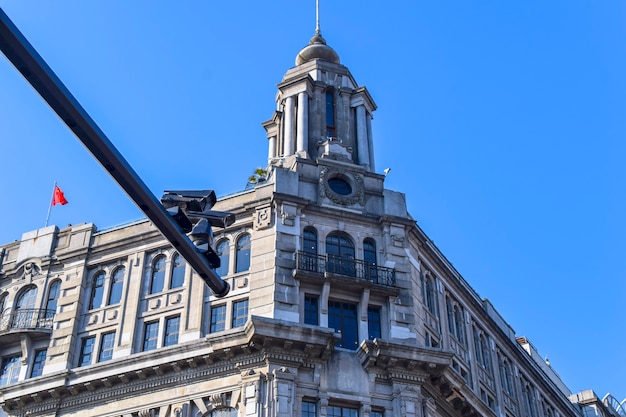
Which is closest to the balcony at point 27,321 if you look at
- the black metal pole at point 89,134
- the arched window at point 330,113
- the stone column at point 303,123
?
the stone column at point 303,123

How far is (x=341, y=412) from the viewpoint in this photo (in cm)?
3625

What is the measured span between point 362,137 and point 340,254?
875 cm

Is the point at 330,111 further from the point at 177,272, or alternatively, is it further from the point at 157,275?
the point at 157,275

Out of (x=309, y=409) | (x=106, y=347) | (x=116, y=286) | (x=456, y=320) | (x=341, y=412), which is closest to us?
(x=309, y=409)

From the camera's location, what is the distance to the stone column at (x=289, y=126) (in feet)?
151

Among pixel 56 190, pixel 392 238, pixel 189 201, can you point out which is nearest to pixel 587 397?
pixel 392 238

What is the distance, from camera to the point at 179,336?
39.3 metres

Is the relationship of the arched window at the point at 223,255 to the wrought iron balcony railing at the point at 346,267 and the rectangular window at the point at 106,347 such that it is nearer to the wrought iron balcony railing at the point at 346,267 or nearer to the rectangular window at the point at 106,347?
the wrought iron balcony railing at the point at 346,267

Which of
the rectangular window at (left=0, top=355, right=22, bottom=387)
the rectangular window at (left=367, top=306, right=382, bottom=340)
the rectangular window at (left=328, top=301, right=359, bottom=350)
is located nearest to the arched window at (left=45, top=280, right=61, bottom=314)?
the rectangular window at (left=0, top=355, right=22, bottom=387)

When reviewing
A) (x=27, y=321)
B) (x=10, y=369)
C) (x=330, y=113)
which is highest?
(x=330, y=113)

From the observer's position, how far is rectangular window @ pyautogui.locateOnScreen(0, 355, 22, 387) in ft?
138

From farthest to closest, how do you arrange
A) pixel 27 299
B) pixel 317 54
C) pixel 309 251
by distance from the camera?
pixel 317 54
pixel 27 299
pixel 309 251

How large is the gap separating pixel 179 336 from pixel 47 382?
6524 mm

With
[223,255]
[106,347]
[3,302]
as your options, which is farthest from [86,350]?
[223,255]
